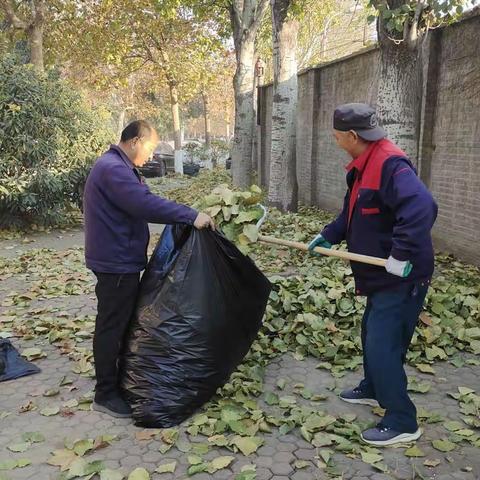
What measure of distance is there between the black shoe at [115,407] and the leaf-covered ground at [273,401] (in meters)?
0.05

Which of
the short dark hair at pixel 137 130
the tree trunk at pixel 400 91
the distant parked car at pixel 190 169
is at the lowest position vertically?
the distant parked car at pixel 190 169

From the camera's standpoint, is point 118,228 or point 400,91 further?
point 400,91

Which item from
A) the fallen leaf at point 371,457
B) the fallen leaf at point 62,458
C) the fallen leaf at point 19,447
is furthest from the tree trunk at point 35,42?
the fallen leaf at point 371,457

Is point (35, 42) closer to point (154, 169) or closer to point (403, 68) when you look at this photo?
point (403, 68)

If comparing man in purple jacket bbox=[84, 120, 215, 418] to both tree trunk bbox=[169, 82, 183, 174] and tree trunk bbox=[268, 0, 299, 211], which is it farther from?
tree trunk bbox=[169, 82, 183, 174]

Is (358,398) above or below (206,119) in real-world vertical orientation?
below

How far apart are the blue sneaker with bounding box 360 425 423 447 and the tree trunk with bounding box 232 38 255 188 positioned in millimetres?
10179

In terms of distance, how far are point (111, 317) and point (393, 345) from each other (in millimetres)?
1605

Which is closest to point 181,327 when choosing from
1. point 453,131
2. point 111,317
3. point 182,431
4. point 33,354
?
point 111,317

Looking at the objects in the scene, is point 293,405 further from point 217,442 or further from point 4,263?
point 4,263

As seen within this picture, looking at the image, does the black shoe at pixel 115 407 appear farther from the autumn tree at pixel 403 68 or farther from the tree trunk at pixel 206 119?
the tree trunk at pixel 206 119

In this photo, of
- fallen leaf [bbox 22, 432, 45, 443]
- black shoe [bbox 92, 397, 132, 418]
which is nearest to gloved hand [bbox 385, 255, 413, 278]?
black shoe [bbox 92, 397, 132, 418]

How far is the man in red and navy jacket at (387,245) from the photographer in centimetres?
256

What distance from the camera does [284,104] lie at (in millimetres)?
9352
